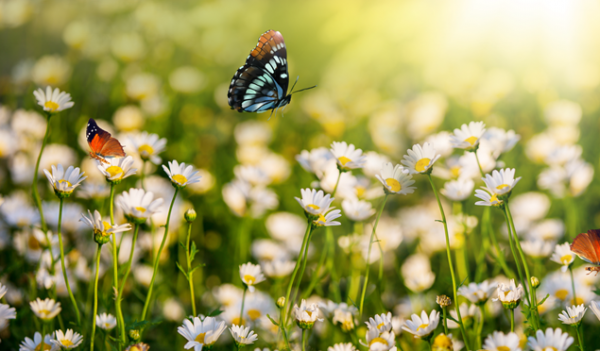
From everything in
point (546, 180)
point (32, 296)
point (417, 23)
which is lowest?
point (32, 296)

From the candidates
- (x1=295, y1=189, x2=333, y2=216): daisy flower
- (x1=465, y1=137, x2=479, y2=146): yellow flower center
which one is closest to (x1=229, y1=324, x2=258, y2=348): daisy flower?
(x1=295, y1=189, x2=333, y2=216): daisy flower

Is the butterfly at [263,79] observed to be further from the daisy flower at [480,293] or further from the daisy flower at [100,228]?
the daisy flower at [480,293]

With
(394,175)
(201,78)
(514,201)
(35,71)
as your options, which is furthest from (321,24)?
(394,175)

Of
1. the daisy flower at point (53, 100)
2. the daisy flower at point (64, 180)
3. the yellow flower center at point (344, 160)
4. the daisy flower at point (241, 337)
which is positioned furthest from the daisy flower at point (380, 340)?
the daisy flower at point (53, 100)

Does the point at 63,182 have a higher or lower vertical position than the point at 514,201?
lower

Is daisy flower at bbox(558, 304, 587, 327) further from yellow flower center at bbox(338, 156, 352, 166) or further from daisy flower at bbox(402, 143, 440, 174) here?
yellow flower center at bbox(338, 156, 352, 166)

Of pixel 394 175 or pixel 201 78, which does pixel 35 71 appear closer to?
pixel 201 78
